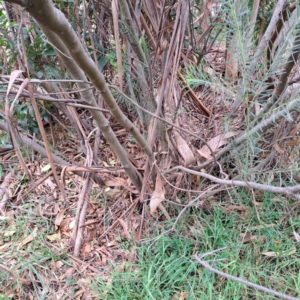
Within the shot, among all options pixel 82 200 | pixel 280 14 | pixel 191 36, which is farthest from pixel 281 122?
pixel 82 200

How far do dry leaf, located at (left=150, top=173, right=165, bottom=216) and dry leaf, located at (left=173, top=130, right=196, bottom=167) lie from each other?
0.40ft

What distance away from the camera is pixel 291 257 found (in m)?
0.98

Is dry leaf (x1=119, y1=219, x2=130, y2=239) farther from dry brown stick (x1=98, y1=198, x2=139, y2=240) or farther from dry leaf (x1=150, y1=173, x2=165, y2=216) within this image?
dry leaf (x1=150, y1=173, x2=165, y2=216)

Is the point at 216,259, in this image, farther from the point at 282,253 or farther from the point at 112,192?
the point at 112,192

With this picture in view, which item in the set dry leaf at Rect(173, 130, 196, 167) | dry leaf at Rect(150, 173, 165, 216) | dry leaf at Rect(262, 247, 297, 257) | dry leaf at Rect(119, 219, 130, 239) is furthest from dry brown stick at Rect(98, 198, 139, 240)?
dry leaf at Rect(262, 247, 297, 257)

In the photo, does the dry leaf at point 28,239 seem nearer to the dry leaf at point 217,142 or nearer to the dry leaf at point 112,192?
the dry leaf at point 112,192

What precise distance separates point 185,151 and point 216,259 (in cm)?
40

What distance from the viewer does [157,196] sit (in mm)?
1009

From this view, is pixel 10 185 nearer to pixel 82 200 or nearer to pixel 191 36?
pixel 82 200

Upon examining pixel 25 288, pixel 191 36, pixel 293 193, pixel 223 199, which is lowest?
pixel 25 288

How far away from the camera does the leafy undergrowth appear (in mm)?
940

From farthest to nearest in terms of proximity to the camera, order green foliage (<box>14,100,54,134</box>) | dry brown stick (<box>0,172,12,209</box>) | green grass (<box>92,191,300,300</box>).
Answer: green foliage (<box>14,100,54,134</box>)
dry brown stick (<box>0,172,12,209</box>)
green grass (<box>92,191,300,300</box>)

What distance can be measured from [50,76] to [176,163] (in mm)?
749

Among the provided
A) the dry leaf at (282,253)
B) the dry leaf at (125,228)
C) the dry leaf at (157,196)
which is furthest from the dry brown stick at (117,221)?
the dry leaf at (282,253)
